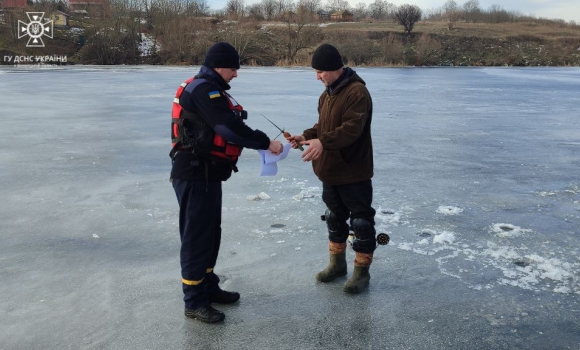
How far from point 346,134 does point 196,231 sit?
1.14 m

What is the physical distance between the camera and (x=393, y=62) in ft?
144

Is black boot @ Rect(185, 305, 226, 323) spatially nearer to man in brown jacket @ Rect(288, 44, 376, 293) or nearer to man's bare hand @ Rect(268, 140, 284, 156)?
man in brown jacket @ Rect(288, 44, 376, 293)

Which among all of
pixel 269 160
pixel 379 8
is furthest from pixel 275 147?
pixel 379 8

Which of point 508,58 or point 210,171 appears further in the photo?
point 508,58

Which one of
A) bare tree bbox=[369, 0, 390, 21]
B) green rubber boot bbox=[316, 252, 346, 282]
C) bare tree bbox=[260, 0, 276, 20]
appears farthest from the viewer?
bare tree bbox=[369, 0, 390, 21]

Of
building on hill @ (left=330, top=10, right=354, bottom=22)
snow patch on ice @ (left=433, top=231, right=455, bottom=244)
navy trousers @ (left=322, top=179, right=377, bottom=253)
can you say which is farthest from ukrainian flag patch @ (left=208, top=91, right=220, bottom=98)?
building on hill @ (left=330, top=10, right=354, bottom=22)

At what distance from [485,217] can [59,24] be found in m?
60.0

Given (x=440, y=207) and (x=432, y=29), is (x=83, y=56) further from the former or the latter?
(x=440, y=207)

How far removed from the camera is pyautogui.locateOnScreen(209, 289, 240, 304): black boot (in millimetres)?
3670

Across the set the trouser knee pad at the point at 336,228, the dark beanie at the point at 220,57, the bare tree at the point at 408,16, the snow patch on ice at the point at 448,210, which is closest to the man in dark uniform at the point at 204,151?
the dark beanie at the point at 220,57

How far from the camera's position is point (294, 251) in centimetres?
458

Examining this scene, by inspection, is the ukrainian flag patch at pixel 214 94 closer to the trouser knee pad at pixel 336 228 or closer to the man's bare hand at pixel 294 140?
the man's bare hand at pixel 294 140

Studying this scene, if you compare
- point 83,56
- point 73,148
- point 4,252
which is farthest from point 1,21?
point 4,252

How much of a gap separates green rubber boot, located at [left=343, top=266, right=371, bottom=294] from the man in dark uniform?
899 mm
